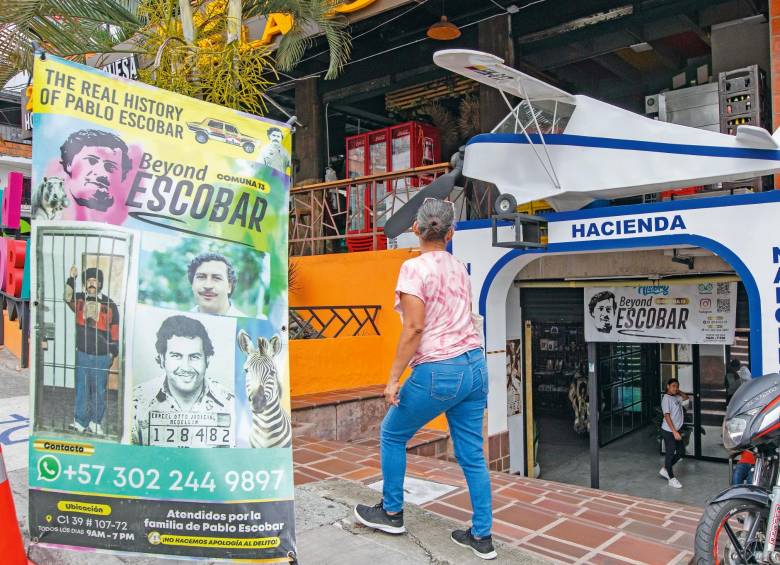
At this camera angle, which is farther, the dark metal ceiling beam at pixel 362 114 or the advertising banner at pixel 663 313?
the dark metal ceiling beam at pixel 362 114

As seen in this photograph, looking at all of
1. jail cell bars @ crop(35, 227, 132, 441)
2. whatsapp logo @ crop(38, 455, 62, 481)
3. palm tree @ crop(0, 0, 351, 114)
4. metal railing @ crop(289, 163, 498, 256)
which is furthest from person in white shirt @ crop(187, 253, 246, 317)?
metal railing @ crop(289, 163, 498, 256)

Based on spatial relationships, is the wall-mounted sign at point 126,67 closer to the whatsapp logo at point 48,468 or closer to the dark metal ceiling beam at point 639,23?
the whatsapp logo at point 48,468

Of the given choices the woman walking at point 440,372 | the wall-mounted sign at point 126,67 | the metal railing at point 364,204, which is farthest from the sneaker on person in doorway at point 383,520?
the metal railing at point 364,204

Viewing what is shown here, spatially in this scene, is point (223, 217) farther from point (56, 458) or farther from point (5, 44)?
point (5, 44)

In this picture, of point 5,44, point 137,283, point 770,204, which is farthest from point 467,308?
point 5,44

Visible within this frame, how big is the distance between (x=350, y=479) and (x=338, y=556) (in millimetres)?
1424

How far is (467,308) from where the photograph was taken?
3127mm

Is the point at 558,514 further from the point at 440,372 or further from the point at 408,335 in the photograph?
the point at 408,335

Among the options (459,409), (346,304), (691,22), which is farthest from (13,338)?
(691,22)

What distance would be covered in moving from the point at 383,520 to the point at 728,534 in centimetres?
165

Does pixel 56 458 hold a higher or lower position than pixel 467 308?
lower

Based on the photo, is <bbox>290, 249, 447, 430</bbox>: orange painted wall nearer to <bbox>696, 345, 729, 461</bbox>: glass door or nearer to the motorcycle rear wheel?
the motorcycle rear wheel

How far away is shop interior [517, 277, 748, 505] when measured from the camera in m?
9.02

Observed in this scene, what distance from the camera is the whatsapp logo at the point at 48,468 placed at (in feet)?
7.41
